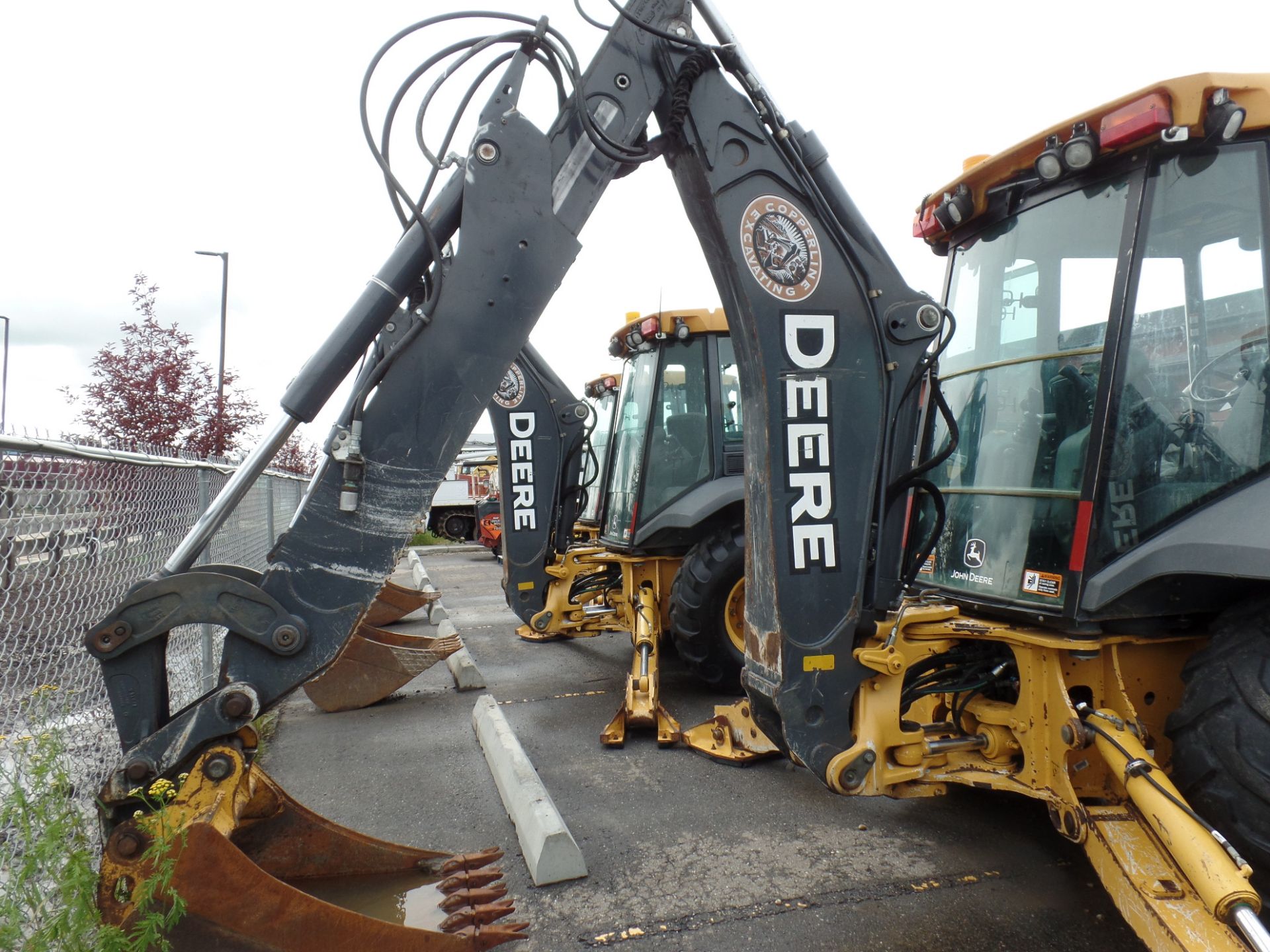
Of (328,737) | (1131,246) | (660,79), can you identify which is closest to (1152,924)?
(1131,246)

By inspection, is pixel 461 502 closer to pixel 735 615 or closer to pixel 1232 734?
pixel 735 615

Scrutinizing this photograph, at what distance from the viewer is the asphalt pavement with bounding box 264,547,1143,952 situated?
3.02 m

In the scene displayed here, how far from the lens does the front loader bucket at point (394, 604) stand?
871 cm

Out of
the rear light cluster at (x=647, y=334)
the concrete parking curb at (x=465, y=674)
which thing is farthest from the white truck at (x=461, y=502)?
the concrete parking curb at (x=465, y=674)

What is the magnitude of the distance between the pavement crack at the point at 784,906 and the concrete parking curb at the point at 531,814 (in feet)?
1.36

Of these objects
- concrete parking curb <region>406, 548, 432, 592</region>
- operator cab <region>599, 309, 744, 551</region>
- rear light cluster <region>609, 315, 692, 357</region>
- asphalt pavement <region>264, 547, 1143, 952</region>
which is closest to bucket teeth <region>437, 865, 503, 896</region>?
asphalt pavement <region>264, 547, 1143, 952</region>

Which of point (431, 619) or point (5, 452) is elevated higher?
point (5, 452)

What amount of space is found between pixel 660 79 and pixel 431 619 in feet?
23.7

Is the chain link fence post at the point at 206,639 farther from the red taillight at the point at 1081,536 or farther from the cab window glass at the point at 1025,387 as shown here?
the red taillight at the point at 1081,536

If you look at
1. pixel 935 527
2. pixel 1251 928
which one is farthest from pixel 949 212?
pixel 1251 928

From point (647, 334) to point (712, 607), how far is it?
2.30 m

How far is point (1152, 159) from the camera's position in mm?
2924

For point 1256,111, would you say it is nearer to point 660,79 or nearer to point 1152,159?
point 1152,159

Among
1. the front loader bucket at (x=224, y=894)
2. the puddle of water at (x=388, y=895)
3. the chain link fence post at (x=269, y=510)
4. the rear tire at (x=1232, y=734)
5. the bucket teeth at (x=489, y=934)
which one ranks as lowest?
the puddle of water at (x=388, y=895)
